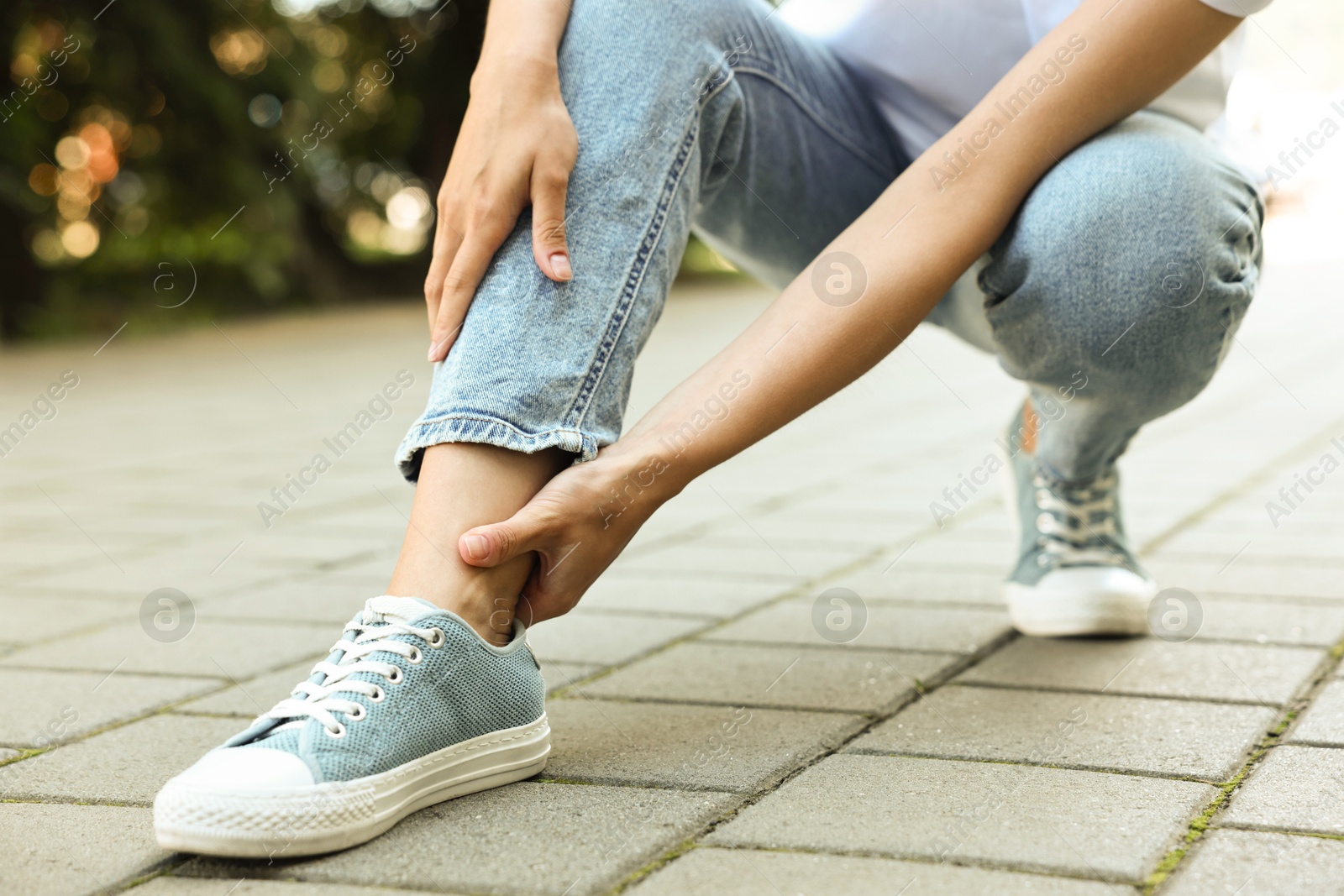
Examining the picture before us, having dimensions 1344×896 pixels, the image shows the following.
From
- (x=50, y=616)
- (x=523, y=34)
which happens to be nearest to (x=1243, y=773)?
(x=523, y=34)

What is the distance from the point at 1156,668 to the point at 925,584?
55cm

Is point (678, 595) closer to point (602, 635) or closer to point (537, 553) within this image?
point (602, 635)

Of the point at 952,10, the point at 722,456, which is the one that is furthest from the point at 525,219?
the point at 952,10

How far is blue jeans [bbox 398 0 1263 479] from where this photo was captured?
1.22m

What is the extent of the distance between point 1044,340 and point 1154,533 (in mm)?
1161

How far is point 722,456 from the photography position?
1.24m

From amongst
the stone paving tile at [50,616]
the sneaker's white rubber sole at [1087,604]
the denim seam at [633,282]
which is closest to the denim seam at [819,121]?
the denim seam at [633,282]

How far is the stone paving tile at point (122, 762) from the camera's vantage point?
123 centimetres

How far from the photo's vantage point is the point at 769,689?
60.6 inches

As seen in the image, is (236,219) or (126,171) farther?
(236,219)

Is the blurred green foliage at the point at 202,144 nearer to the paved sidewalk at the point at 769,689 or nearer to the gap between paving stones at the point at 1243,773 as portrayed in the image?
the paved sidewalk at the point at 769,689

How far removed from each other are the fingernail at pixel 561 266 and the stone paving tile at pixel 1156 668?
0.71 meters

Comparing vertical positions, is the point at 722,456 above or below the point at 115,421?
above

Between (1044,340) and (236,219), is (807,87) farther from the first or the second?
(236,219)
